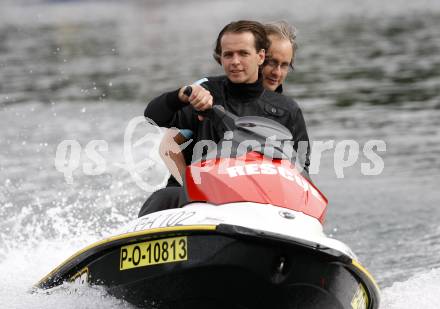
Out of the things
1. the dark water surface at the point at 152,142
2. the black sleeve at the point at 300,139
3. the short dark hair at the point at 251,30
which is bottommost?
the dark water surface at the point at 152,142

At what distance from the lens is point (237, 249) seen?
473cm

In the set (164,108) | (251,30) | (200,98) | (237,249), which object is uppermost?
(251,30)

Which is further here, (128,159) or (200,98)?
(128,159)

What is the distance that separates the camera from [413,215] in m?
9.12

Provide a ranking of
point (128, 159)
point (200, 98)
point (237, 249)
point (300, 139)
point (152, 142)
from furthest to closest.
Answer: point (152, 142)
point (128, 159)
point (300, 139)
point (200, 98)
point (237, 249)

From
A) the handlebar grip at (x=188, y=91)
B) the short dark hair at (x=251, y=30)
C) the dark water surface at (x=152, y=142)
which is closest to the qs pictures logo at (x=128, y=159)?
the dark water surface at (x=152, y=142)

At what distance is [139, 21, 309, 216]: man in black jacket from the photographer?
5.57 m

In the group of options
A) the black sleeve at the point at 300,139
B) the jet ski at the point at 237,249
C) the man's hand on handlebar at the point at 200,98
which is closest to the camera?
the jet ski at the point at 237,249

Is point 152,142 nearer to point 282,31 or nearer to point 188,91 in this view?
point 282,31

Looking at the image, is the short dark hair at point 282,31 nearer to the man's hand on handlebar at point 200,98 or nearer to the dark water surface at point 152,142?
the man's hand on handlebar at point 200,98

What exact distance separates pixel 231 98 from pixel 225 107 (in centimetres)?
7

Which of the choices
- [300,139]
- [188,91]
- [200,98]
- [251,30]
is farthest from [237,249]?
[251,30]

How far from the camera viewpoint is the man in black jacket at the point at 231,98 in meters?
5.57

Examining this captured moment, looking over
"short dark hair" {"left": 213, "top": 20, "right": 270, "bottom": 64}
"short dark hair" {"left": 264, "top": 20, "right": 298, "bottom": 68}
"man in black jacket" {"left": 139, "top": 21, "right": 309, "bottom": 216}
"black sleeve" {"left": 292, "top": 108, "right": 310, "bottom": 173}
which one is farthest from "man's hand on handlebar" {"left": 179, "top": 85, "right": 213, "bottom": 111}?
"short dark hair" {"left": 264, "top": 20, "right": 298, "bottom": 68}
